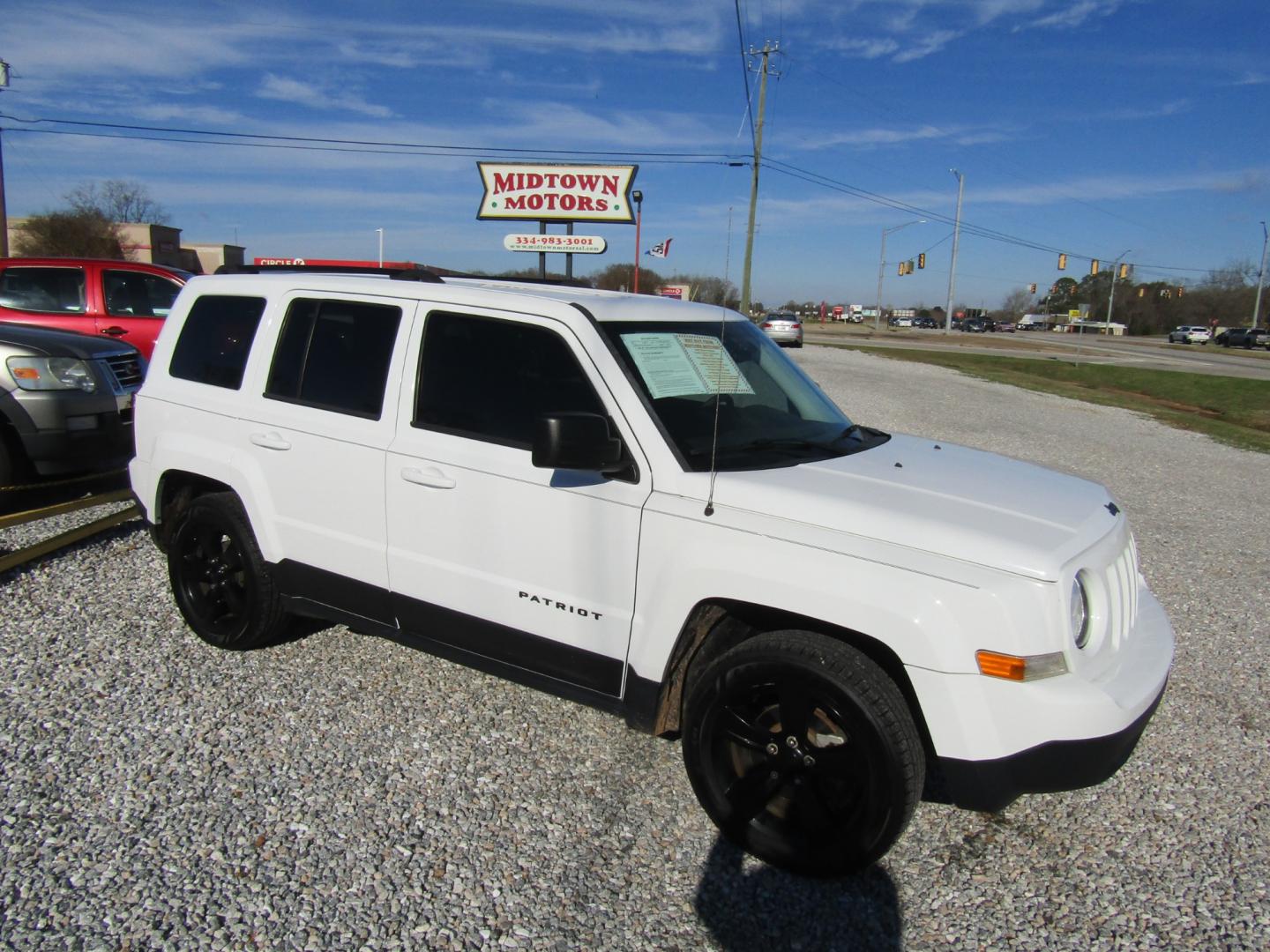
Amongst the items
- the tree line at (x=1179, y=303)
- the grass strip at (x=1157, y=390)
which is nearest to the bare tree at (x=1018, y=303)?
the tree line at (x=1179, y=303)

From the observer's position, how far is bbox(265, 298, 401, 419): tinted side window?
381cm

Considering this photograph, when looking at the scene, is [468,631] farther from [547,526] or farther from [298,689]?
[298,689]

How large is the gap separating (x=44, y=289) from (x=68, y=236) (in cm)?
4309

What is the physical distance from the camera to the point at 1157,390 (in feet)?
81.5

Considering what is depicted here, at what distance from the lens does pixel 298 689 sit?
13.5 feet

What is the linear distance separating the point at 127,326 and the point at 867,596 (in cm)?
996

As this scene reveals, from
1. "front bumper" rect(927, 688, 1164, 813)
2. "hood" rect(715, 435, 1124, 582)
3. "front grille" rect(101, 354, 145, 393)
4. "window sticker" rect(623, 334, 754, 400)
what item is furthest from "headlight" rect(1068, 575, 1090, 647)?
"front grille" rect(101, 354, 145, 393)

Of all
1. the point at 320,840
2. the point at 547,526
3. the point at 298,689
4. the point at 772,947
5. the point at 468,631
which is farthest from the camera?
the point at 298,689

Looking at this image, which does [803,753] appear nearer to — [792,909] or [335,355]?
[792,909]

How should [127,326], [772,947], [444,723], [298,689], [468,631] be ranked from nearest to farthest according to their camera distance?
[772,947], [468,631], [444,723], [298,689], [127,326]

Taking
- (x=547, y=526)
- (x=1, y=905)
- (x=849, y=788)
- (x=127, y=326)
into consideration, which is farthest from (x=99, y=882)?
(x=127, y=326)

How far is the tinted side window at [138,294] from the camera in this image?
10.2 meters

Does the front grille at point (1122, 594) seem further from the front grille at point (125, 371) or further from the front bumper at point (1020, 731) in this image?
the front grille at point (125, 371)

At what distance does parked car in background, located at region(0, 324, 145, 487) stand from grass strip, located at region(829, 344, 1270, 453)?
14736 mm
